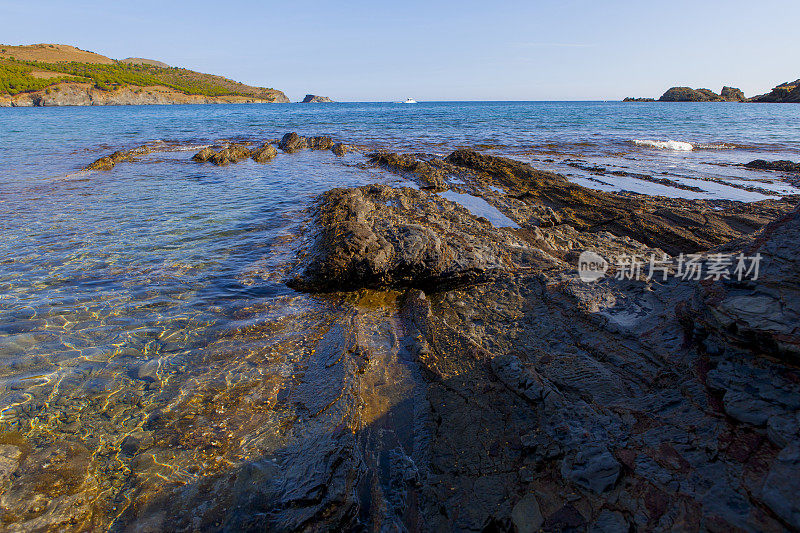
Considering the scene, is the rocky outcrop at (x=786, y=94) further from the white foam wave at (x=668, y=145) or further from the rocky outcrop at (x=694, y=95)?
the white foam wave at (x=668, y=145)

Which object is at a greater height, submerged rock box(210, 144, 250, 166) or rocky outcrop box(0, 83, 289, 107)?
rocky outcrop box(0, 83, 289, 107)

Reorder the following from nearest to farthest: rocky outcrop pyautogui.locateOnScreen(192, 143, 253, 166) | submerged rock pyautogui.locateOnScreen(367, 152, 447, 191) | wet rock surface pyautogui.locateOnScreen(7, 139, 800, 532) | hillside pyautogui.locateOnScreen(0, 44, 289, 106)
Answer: wet rock surface pyautogui.locateOnScreen(7, 139, 800, 532), submerged rock pyautogui.locateOnScreen(367, 152, 447, 191), rocky outcrop pyautogui.locateOnScreen(192, 143, 253, 166), hillside pyautogui.locateOnScreen(0, 44, 289, 106)

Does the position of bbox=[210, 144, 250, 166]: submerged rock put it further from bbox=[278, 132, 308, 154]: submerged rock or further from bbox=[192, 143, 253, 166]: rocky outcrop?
bbox=[278, 132, 308, 154]: submerged rock

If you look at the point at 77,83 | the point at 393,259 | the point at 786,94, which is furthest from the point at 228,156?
the point at 786,94

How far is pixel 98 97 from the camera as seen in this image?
88.9m

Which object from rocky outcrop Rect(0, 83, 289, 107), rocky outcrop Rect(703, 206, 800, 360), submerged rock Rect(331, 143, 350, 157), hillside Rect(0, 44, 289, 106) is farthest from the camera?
hillside Rect(0, 44, 289, 106)

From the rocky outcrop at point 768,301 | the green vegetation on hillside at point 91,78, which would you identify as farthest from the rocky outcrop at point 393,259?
the green vegetation on hillside at point 91,78

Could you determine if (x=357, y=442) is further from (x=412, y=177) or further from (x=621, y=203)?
(x=412, y=177)

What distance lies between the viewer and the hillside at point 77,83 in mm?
78163

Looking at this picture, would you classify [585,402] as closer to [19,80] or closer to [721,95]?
[19,80]

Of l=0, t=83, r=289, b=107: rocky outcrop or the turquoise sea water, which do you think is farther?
l=0, t=83, r=289, b=107: rocky outcrop

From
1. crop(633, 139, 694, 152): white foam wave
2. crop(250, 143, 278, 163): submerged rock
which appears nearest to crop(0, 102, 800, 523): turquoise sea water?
crop(250, 143, 278, 163): submerged rock

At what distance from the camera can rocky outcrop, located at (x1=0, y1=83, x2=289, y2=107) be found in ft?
253

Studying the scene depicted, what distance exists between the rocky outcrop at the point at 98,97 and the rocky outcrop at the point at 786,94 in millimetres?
151541
